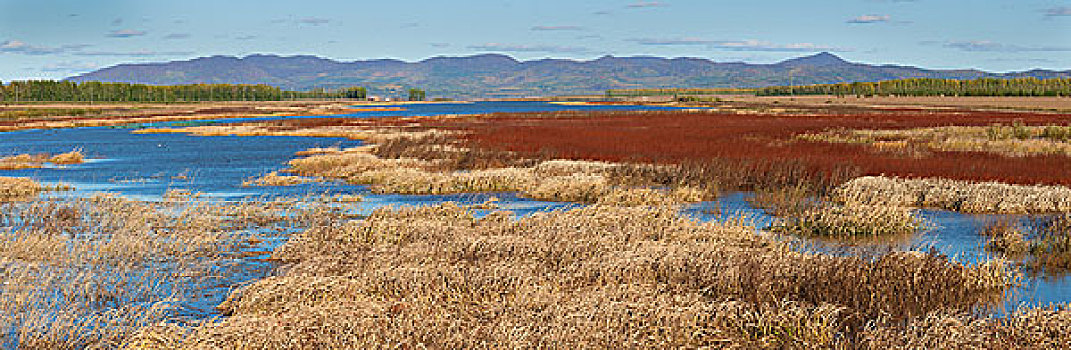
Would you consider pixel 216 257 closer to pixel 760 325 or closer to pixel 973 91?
pixel 760 325

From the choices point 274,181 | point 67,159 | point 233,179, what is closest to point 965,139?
point 274,181

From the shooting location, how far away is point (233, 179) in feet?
111

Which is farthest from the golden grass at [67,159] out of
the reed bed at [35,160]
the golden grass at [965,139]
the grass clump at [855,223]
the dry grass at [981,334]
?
the dry grass at [981,334]

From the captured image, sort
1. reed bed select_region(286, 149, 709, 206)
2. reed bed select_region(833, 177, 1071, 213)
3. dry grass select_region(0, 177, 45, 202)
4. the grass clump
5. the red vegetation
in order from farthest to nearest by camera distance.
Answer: the red vegetation < dry grass select_region(0, 177, 45, 202) < reed bed select_region(286, 149, 709, 206) < reed bed select_region(833, 177, 1071, 213) < the grass clump

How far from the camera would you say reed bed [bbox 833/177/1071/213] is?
2331 centimetres

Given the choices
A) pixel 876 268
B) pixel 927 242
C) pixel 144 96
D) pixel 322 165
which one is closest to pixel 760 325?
pixel 876 268

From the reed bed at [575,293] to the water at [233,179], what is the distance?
265cm

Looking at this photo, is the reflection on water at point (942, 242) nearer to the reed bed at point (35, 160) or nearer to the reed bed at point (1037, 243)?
the reed bed at point (1037, 243)

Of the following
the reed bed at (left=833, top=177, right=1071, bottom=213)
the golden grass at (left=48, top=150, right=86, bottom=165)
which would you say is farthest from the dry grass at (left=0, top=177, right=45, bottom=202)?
the reed bed at (left=833, top=177, right=1071, bottom=213)

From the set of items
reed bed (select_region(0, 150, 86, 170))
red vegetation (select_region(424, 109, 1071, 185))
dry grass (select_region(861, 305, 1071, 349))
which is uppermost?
red vegetation (select_region(424, 109, 1071, 185))

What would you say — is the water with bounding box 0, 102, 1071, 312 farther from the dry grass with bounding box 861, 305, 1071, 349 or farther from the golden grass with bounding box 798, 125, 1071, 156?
the golden grass with bounding box 798, 125, 1071, 156

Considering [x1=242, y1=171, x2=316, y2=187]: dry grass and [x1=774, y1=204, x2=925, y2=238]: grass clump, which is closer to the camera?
[x1=774, y1=204, x2=925, y2=238]: grass clump

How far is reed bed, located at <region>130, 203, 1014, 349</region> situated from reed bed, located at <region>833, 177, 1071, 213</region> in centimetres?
988

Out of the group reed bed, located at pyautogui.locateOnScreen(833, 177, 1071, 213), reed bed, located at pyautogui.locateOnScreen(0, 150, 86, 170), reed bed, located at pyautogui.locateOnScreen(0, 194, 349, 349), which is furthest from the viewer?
reed bed, located at pyautogui.locateOnScreen(0, 150, 86, 170)
